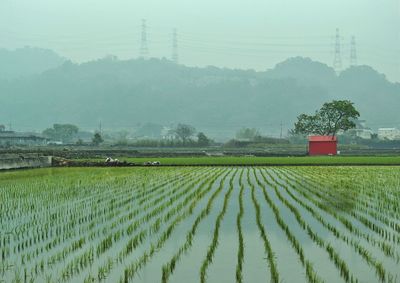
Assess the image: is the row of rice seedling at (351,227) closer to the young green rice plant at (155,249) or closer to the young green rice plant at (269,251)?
the young green rice plant at (269,251)

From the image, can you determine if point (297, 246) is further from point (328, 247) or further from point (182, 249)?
point (182, 249)

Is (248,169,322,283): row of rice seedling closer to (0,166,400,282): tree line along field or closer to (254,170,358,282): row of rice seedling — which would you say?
(0,166,400,282): tree line along field

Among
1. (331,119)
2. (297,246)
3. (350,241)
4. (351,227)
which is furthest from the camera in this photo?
(331,119)

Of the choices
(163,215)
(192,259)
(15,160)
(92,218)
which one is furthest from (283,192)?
(15,160)

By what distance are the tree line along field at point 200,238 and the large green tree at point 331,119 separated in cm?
6196

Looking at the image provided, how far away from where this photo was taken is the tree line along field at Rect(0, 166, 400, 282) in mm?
6004

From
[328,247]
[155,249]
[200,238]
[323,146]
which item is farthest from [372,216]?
[323,146]

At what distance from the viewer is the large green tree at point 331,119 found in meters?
75.1

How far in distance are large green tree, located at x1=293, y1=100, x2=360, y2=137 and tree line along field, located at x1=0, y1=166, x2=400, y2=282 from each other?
62.0 m

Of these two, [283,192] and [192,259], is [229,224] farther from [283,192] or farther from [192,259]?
[283,192]

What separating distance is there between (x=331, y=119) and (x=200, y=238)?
7213 centimetres

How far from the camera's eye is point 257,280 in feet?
18.5

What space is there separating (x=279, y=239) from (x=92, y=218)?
4.11 metres

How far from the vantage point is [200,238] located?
8242 mm
